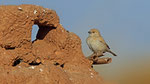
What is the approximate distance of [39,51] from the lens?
9109 mm

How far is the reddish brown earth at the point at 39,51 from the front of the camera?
790 cm

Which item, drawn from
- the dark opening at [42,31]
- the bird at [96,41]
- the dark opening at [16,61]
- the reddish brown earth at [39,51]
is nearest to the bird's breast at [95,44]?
the bird at [96,41]

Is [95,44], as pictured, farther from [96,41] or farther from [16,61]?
[16,61]

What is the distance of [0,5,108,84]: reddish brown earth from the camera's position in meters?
7.90

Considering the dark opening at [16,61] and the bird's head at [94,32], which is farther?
the bird's head at [94,32]

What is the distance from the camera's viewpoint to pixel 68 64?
964 cm

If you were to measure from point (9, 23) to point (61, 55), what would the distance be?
5.46 ft

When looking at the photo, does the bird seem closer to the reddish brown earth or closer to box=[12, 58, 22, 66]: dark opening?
the reddish brown earth

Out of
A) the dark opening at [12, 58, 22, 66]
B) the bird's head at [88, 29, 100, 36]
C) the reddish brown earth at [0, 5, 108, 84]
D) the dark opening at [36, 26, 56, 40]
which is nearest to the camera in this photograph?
the reddish brown earth at [0, 5, 108, 84]

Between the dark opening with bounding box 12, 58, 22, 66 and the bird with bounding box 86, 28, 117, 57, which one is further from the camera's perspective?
the bird with bounding box 86, 28, 117, 57

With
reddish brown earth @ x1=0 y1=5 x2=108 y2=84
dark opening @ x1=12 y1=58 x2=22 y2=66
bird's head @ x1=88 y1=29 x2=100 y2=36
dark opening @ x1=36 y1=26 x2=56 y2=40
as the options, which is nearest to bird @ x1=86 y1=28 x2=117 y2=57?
bird's head @ x1=88 y1=29 x2=100 y2=36

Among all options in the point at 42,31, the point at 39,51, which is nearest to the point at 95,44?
the point at 42,31

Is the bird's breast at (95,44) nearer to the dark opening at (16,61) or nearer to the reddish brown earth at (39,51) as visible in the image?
the reddish brown earth at (39,51)

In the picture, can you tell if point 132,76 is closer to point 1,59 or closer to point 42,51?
point 42,51
